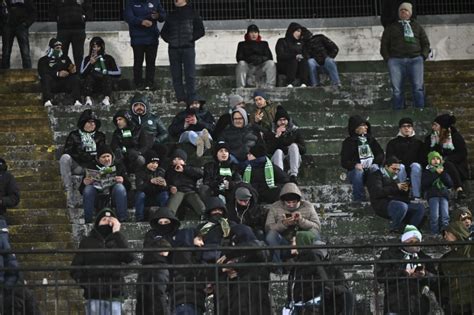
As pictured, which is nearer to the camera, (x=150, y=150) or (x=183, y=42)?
(x=150, y=150)

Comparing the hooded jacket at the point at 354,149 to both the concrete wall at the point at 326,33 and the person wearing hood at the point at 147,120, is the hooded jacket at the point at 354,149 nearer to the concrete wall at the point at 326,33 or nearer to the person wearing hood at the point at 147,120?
the person wearing hood at the point at 147,120

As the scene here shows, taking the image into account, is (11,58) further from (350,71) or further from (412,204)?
(412,204)

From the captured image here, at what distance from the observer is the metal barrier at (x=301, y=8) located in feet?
124

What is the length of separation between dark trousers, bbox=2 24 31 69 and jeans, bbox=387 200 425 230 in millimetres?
8965

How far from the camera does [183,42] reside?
3334 cm

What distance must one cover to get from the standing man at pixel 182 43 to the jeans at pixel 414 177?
465 cm

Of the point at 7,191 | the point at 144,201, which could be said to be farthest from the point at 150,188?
the point at 7,191

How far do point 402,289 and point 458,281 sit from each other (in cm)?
78

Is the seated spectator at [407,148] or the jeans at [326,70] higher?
the jeans at [326,70]

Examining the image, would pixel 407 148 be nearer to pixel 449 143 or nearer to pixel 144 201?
pixel 449 143

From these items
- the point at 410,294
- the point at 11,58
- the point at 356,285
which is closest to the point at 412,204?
the point at 356,285

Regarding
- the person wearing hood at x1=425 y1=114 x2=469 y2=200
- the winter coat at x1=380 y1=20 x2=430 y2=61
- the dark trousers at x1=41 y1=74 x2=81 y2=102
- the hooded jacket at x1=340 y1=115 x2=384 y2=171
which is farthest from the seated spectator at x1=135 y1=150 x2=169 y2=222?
the winter coat at x1=380 y1=20 x2=430 y2=61

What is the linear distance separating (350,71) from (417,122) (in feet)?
9.77

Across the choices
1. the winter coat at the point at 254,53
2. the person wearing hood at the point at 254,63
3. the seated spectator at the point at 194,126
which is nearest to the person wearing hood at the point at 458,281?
the seated spectator at the point at 194,126
